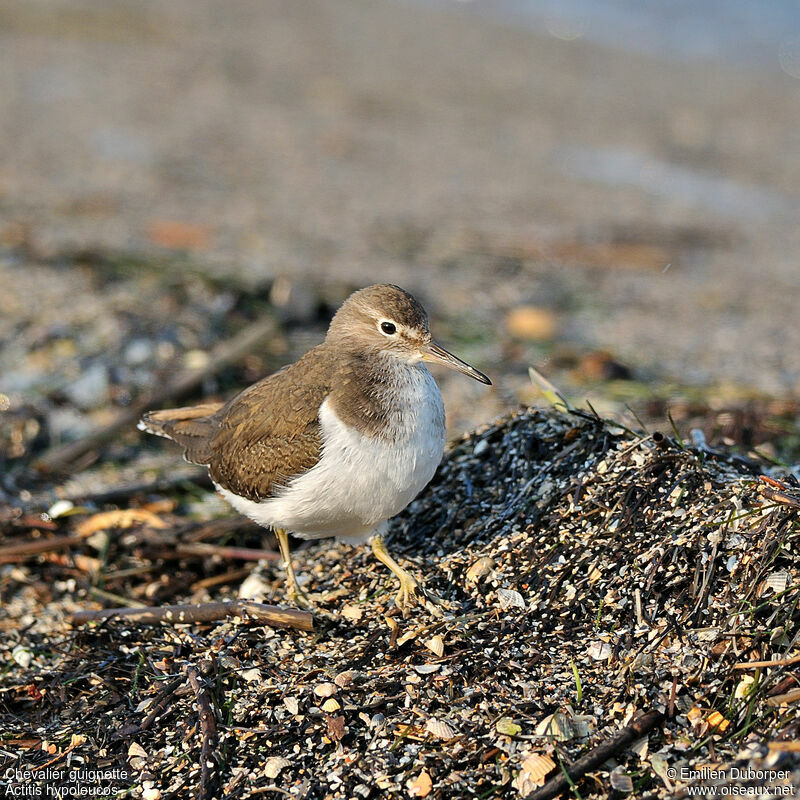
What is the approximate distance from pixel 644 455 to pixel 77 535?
2.75m

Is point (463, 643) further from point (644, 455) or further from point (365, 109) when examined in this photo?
point (365, 109)

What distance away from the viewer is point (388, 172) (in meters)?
10.6

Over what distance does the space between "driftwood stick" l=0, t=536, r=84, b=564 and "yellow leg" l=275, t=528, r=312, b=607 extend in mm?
1127

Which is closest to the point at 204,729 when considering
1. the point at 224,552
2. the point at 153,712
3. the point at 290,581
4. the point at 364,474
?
the point at 153,712

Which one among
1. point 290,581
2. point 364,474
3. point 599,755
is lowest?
point 290,581

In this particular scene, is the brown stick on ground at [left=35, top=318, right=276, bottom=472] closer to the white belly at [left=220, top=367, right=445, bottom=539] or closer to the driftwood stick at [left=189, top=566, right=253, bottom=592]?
the driftwood stick at [left=189, top=566, right=253, bottom=592]

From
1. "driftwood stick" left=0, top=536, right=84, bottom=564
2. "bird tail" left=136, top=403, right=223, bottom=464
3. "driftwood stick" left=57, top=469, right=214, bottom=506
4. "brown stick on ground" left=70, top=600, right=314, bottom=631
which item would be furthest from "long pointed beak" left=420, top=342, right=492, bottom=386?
"driftwood stick" left=0, top=536, right=84, bottom=564

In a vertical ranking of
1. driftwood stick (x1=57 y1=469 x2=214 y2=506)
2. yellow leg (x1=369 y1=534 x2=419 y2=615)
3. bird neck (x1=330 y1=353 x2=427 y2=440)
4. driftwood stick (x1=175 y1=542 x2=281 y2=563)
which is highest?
bird neck (x1=330 y1=353 x2=427 y2=440)

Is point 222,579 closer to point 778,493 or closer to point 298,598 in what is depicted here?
point 298,598

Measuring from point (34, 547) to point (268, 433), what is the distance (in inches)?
55.6

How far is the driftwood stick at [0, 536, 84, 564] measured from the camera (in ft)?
15.4

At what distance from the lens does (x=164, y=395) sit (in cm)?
594

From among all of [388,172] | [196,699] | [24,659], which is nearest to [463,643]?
[196,699]

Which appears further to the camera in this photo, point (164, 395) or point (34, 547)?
point (164, 395)
